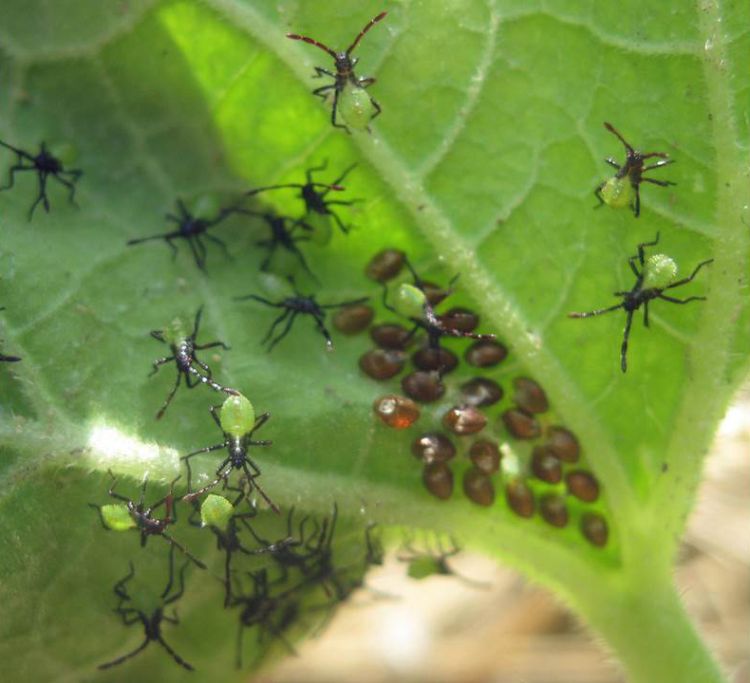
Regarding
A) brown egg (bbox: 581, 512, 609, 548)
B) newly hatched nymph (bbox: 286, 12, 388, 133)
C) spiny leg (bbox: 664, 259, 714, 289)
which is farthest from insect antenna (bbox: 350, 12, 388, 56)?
brown egg (bbox: 581, 512, 609, 548)

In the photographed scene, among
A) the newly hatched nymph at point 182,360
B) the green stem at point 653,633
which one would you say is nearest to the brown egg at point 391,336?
the newly hatched nymph at point 182,360

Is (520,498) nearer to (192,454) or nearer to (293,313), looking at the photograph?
(293,313)

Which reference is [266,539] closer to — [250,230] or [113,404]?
[113,404]

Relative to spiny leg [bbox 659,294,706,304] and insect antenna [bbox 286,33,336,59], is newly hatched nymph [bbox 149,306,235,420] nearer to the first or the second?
insect antenna [bbox 286,33,336,59]

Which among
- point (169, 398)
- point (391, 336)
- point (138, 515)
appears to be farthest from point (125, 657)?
point (391, 336)

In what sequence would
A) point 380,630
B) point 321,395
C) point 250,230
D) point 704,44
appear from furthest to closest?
1. point 380,630
2. point 250,230
3. point 321,395
4. point 704,44

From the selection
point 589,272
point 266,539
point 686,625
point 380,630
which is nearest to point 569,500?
point 686,625
